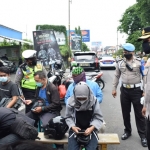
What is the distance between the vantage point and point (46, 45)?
15133 mm

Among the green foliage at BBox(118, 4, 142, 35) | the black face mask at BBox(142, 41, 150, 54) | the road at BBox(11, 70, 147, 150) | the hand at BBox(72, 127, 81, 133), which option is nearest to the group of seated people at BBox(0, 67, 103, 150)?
the hand at BBox(72, 127, 81, 133)

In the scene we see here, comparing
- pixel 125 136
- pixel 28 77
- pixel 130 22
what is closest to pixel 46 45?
pixel 28 77

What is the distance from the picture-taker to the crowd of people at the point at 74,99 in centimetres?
317

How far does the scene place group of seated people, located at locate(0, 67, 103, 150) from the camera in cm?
284

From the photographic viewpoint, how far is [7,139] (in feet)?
8.89

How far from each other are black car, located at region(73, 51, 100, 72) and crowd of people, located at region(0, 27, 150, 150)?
32.6 feet

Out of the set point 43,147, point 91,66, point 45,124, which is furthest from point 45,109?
point 91,66

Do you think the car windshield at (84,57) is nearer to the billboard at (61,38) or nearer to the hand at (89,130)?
the hand at (89,130)

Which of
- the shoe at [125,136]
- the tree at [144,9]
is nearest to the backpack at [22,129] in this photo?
the shoe at [125,136]

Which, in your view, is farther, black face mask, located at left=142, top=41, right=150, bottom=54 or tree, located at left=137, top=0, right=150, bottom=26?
tree, located at left=137, top=0, right=150, bottom=26

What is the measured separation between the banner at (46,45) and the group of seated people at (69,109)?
1041 cm

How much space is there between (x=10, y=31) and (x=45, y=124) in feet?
81.7

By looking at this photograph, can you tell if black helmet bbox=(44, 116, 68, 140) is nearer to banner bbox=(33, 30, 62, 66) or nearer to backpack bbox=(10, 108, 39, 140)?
backpack bbox=(10, 108, 39, 140)

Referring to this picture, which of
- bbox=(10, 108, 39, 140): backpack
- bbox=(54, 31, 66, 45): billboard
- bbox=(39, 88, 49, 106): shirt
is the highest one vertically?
bbox=(54, 31, 66, 45): billboard
